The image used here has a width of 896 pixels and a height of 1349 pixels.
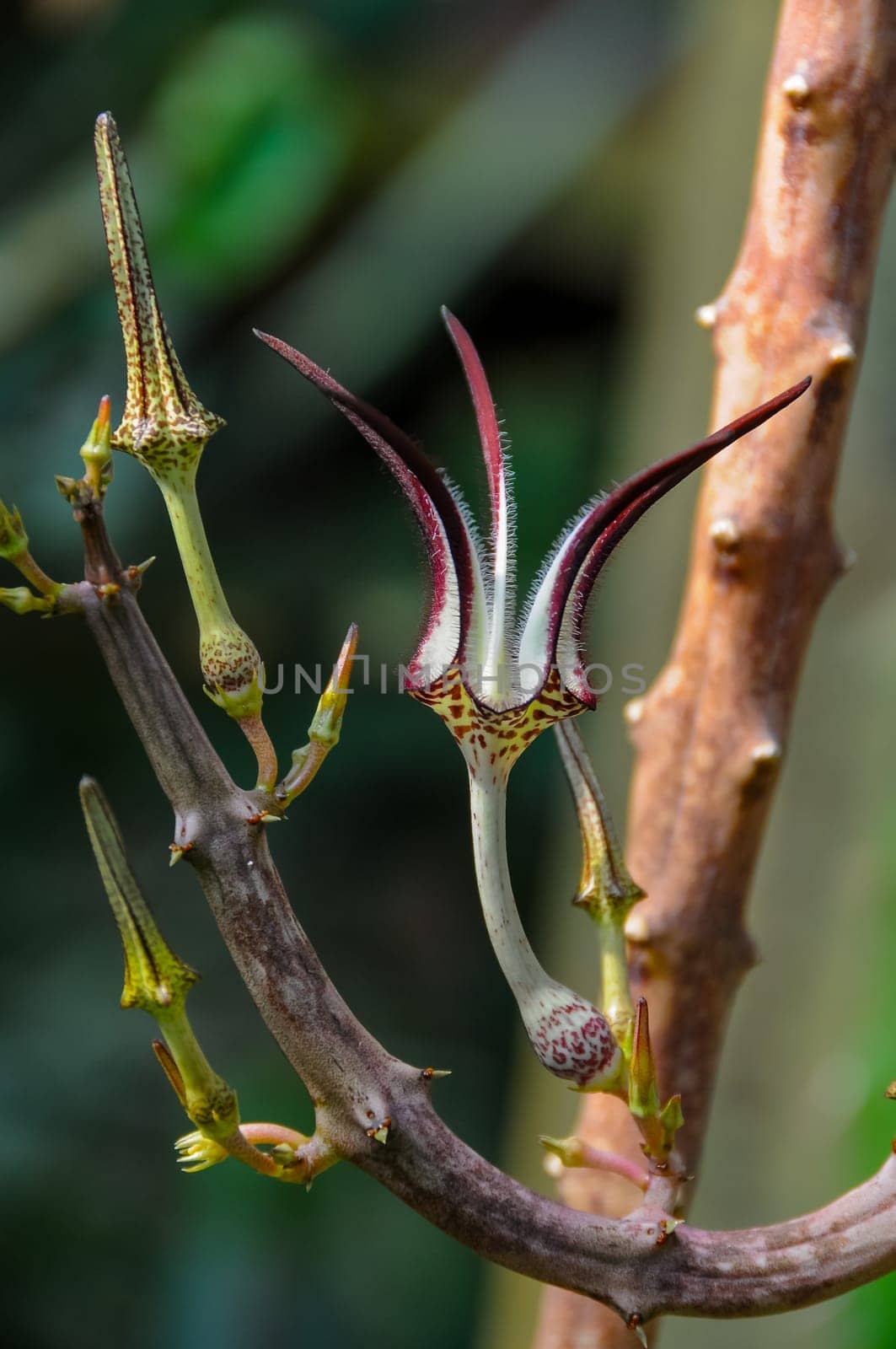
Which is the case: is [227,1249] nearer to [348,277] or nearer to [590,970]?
[590,970]

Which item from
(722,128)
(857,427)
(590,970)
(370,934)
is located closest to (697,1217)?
(590,970)

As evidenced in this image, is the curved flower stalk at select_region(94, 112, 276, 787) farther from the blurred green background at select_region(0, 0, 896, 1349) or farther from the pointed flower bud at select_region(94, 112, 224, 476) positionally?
the blurred green background at select_region(0, 0, 896, 1349)

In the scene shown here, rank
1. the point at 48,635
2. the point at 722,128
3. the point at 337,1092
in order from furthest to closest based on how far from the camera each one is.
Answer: the point at 722,128, the point at 48,635, the point at 337,1092

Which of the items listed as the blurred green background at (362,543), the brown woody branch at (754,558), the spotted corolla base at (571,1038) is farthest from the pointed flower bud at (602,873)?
the blurred green background at (362,543)

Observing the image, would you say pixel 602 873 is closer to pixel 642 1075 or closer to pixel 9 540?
pixel 642 1075

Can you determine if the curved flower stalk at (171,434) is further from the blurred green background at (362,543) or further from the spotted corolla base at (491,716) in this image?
the blurred green background at (362,543)

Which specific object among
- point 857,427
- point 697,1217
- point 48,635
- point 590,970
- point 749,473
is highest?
point 857,427

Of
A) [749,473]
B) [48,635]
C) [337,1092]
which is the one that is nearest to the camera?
[337,1092]
